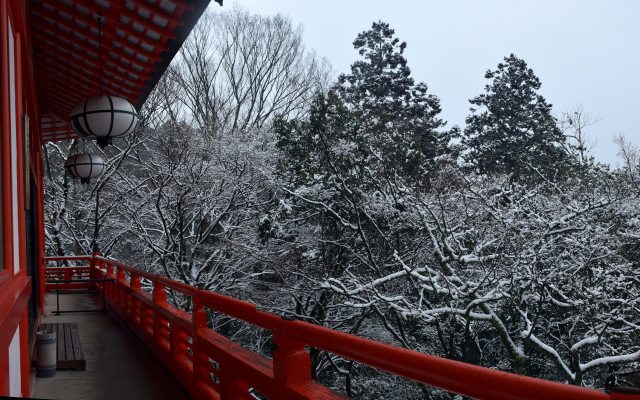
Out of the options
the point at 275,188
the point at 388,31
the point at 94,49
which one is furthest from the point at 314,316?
the point at 388,31

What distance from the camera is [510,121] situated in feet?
107

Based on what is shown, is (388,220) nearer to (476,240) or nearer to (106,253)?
(476,240)

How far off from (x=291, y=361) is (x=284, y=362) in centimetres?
4

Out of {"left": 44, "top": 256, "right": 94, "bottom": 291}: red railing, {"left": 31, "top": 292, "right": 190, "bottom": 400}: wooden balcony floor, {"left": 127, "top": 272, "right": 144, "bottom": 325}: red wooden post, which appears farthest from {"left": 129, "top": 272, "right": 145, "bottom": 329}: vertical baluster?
{"left": 44, "top": 256, "right": 94, "bottom": 291}: red railing

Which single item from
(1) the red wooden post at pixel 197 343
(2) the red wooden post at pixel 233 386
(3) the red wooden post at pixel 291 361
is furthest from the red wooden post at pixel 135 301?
(3) the red wooden post at pixel 291 361

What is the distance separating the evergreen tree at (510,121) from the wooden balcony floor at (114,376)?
2556cm

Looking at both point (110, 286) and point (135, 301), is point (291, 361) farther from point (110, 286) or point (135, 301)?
point (110, 286)

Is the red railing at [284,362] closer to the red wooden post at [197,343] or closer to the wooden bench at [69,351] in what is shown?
the red wooden post at [197,343]

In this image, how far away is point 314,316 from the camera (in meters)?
15.5

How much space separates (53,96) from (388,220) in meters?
9.36

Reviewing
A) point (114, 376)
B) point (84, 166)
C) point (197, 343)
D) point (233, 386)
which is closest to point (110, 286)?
point (84, 166)

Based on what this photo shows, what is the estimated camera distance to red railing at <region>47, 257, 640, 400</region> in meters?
1.54

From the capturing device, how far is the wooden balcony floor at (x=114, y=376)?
5.22 metres

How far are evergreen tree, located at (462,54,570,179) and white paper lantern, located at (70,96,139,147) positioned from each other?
88.0 feet
